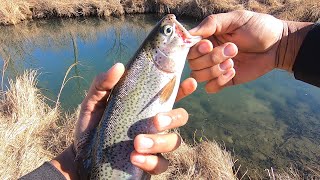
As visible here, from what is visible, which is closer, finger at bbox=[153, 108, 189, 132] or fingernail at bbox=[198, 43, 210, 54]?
finger at bbox=[153, 108, 189, 132]

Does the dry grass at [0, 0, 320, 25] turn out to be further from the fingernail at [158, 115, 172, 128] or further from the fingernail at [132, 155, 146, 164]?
the fingernail at [132, 155, 146, 164]

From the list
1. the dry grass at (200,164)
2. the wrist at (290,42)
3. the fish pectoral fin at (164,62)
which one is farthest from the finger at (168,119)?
the dry grass at (200,164)

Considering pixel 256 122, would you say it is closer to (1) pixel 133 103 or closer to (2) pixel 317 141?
(2) pixel 317 141

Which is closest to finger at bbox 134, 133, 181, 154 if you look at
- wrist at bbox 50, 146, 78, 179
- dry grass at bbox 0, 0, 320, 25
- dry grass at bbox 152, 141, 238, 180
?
wrist at bbox 50, 146, 78, 179

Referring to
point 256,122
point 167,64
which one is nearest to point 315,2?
point 256,122

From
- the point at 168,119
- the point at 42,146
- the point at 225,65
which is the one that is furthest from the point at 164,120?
the point at 42,146

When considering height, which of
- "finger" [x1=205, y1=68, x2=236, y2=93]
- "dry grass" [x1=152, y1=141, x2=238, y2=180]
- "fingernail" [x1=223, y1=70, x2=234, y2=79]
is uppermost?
"fingernail" [x1=223, y1=70, x2=234, y2=79]

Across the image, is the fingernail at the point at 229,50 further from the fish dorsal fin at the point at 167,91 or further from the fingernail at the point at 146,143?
the fingernail at the point at 146,143
